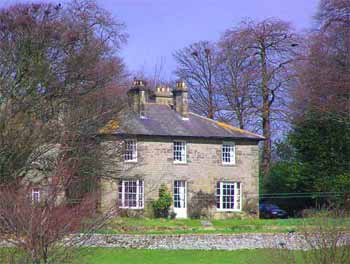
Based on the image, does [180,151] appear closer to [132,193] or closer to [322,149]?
[132,193]

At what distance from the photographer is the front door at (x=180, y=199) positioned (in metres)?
40.6

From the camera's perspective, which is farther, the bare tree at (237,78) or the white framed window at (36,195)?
the bare tree at (237,78)

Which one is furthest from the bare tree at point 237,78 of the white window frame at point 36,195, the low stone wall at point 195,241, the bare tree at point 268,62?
the white window frame at point 36,195

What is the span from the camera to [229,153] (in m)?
42.4

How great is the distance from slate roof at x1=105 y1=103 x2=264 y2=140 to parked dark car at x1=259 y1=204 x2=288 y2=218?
5126mm

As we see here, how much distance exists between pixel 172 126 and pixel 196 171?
2742mm

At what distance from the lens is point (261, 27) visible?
5431cm

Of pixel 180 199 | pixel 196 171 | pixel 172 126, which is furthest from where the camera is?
pixel 172 126

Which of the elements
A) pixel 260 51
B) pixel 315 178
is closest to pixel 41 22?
pixel 315 178

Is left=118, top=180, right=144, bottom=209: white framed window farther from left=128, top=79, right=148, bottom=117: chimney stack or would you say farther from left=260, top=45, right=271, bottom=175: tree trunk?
left=260, top=45, right=271, bottom=175: tree trunk

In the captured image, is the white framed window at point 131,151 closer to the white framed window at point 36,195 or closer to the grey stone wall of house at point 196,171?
the grey stone wall of house at point 196,171

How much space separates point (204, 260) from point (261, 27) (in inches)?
1297

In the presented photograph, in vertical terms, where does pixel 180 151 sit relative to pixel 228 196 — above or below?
above

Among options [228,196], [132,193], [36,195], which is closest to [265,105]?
[228,196]
